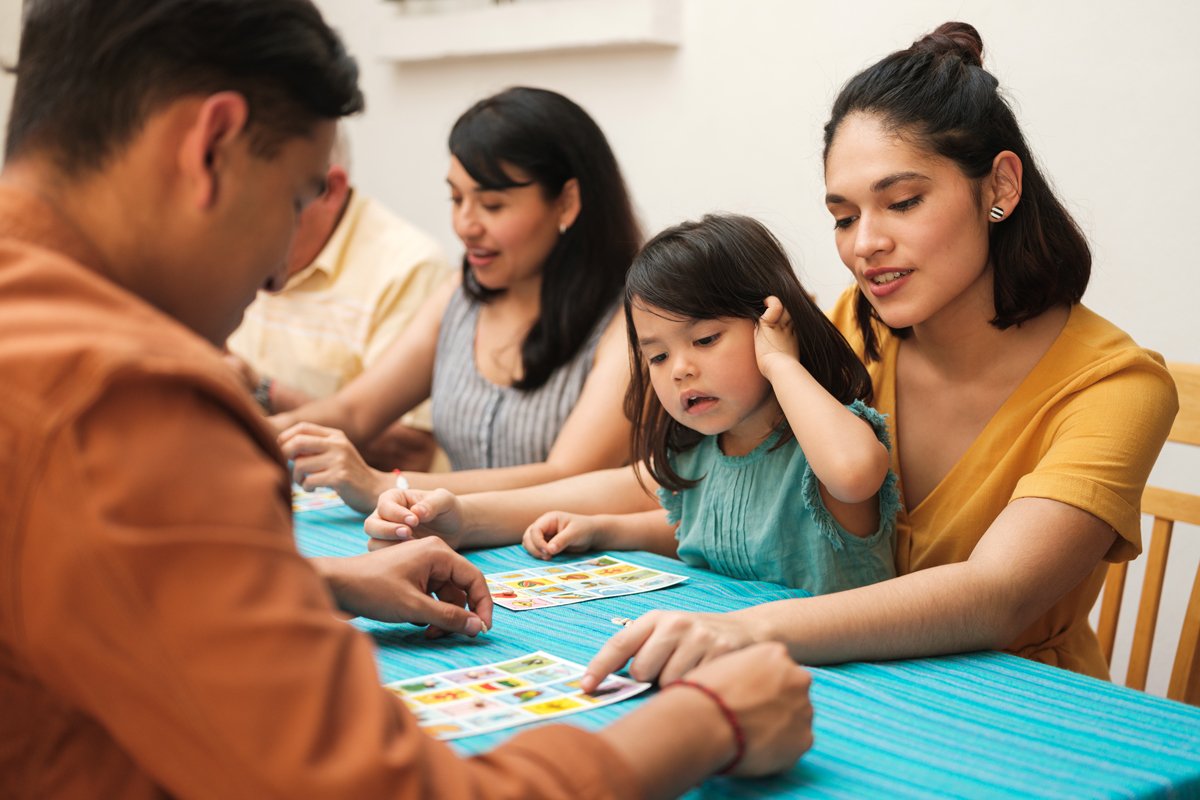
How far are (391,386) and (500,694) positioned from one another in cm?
166

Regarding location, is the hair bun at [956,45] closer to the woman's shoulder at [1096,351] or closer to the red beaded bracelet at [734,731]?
the woman's shoulder at [1096,351]

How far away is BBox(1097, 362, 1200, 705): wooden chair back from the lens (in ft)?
5.64

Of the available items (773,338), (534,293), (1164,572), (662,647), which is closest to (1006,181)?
(773,338)

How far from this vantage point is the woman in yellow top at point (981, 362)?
1.46 meters

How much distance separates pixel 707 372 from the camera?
5.55 ft

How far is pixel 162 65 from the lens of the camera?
0.77 metres

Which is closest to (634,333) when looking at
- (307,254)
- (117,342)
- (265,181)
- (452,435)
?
(452,435)

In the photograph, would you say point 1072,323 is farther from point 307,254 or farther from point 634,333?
point 307,254

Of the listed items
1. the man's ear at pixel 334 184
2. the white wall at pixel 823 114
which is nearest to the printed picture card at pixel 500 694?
the man's ear at pixel 334 184

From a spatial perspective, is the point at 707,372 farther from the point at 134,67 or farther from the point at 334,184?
the point at 134,67

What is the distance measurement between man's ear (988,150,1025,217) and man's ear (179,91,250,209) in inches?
46.9

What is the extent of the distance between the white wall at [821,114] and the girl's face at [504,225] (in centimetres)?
78

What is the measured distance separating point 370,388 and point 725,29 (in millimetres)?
1379

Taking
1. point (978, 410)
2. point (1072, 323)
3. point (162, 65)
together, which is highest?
point (162, 65)
